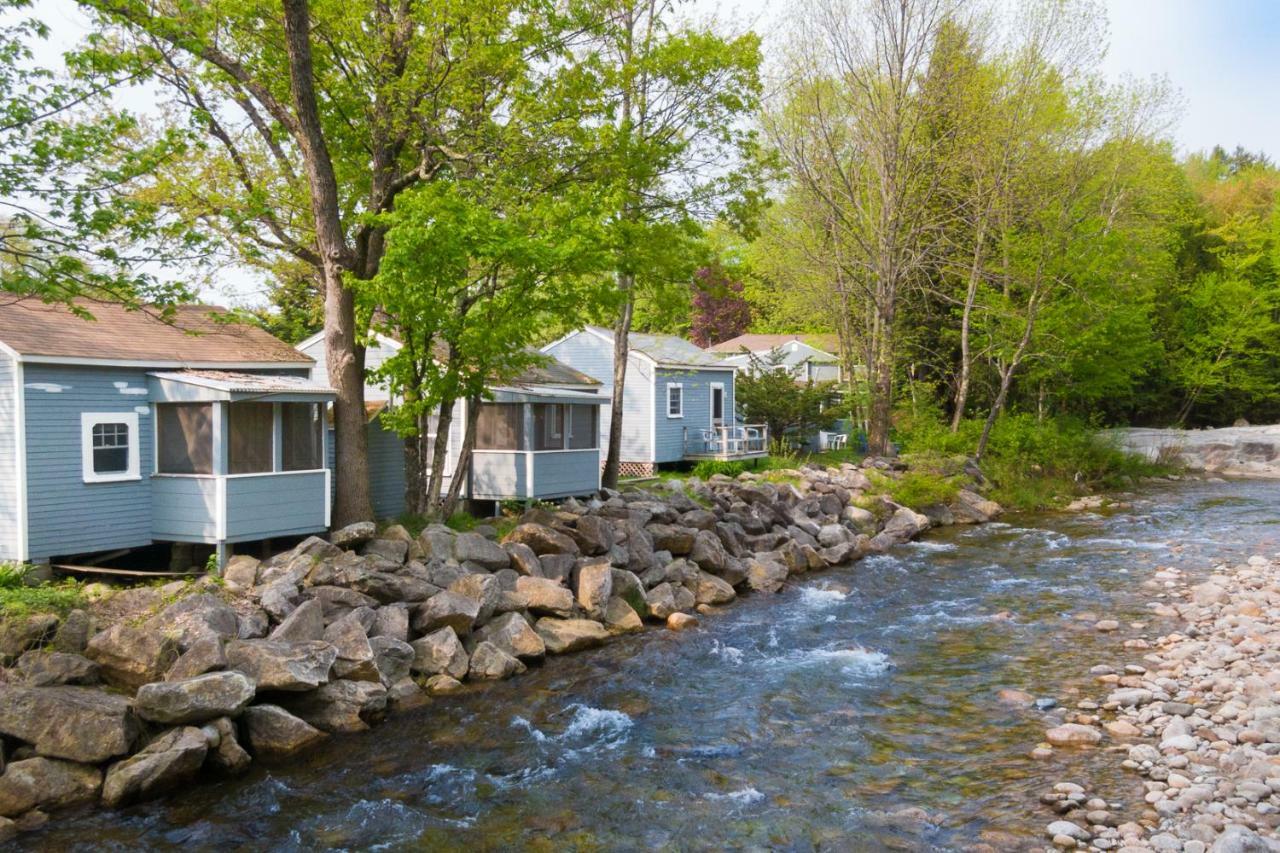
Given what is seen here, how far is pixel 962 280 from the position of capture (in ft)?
102

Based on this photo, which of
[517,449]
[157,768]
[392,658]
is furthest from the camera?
[517,449]

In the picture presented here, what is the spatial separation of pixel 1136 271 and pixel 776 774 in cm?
3010

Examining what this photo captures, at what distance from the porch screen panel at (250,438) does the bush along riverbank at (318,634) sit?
1548 millimetres

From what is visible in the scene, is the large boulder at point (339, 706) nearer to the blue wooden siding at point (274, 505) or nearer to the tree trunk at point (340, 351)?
the blue wooden siding at point (274, 505)

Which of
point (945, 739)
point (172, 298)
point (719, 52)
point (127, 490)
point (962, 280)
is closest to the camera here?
point (945, 739)

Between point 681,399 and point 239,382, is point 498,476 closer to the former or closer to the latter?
point 239,382

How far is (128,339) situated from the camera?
13539mm

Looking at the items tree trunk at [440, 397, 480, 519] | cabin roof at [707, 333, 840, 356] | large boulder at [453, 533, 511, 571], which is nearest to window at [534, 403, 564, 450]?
tree trunk at [440, 397, 480, 519]

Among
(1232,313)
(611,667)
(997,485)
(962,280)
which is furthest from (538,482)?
(1232,313)

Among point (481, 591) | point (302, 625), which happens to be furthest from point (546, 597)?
point (302, 625)

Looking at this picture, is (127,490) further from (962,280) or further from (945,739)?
(962,280)

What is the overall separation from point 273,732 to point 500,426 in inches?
394

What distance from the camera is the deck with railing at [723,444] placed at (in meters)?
26.7

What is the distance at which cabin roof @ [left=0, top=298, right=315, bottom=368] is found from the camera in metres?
12.3
